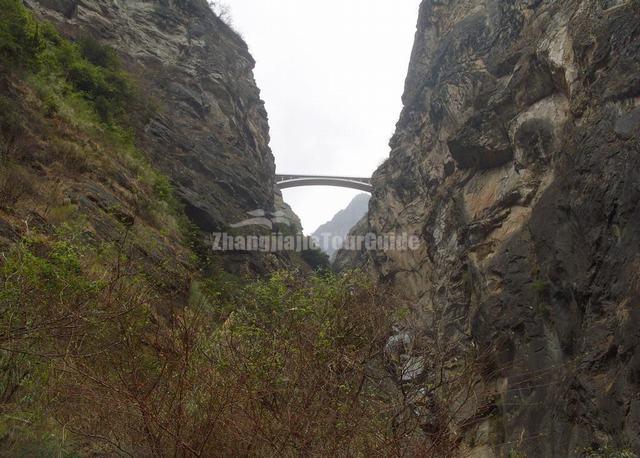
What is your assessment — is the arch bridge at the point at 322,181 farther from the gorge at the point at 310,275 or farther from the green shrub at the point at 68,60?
the green shrub at the point at 68,60

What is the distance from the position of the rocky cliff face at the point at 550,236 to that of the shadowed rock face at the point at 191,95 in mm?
8945

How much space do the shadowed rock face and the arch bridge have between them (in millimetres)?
12304

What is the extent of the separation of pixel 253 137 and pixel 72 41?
12721 millimetres

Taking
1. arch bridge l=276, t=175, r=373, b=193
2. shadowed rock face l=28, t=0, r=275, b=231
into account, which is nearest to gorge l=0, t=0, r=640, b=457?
shadowed rock face l=28, t=0, r=275, b=231

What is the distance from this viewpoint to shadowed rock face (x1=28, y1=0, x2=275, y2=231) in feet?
62.2

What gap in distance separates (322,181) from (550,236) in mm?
35815

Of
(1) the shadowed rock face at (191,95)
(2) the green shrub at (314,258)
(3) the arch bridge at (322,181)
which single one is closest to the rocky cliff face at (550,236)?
(1) the shadowed rock face at (191,95)

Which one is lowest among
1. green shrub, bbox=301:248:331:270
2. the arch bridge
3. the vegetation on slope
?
the vegetation on slope

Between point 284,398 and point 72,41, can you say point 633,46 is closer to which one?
point 284,398

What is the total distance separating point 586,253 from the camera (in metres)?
8.48

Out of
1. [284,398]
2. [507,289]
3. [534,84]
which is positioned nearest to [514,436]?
[507,289]

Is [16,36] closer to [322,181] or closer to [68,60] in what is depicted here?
[68,60]

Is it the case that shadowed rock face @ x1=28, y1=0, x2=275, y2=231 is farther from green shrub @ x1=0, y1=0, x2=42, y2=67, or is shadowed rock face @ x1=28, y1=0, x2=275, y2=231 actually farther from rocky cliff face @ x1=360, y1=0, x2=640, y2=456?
rocky cliff face @ x1=360, y1=0, x2=640, y2=456

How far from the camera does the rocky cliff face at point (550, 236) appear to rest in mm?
7234
